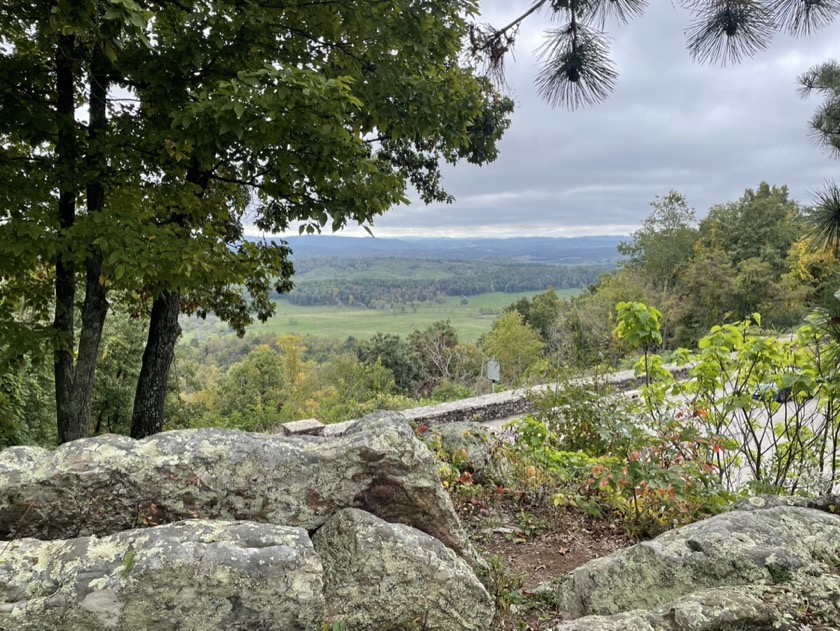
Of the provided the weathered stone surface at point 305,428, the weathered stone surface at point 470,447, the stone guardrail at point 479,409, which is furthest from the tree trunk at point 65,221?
the stone guardrail at point 479,409

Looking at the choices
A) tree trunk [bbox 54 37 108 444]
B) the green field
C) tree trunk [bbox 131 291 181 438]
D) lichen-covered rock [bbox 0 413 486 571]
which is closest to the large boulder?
lichen-covered rock [bbox 0 413 486 571]

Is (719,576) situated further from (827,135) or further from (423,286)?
(423,286)

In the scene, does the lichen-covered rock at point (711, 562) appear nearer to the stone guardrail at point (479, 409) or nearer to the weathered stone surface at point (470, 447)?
the weathered stone surface at point (470, 447)

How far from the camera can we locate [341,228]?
458 cm

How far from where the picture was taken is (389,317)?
473 feet

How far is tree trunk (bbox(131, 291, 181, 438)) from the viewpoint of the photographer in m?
6.39

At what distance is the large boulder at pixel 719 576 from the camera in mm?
1979

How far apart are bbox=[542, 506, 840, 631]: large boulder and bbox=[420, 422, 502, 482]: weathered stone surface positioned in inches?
90.6

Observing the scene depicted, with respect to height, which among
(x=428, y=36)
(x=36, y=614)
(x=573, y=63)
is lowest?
(x=36, y=614)

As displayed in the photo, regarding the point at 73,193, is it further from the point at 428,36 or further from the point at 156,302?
the point at 428,36

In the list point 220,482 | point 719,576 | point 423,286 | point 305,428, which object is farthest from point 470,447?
point 423,286

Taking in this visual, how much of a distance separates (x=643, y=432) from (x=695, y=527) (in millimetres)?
1690

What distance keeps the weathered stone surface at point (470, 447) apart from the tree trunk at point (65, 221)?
387 centimetres

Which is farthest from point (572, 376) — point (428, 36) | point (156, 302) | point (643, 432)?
point (156, 302)
